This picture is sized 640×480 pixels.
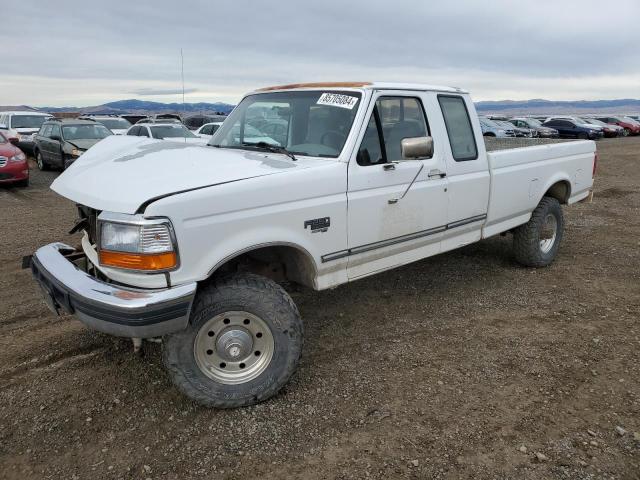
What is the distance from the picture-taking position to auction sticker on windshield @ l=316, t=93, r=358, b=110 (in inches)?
152

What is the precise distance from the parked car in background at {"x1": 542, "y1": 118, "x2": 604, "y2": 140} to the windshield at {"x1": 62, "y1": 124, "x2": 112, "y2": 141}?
2715cm

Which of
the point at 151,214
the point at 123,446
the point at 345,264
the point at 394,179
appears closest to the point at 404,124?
the point at 394,179

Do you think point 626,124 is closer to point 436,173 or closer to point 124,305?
point 436,173

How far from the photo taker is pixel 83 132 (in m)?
14.4

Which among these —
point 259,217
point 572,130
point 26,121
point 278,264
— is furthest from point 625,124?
point 259,217

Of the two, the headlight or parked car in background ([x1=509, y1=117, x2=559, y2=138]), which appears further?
parked car in background ([x1=509, y1=117, x2=559, y2=138])

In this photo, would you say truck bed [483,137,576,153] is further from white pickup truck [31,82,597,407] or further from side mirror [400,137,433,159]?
side mirror [400,137,433,159]

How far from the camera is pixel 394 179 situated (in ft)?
12.8

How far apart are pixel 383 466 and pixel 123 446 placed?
1472 millimetres

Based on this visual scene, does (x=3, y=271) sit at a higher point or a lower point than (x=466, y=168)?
lower

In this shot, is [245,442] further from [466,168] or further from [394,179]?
[466,168]

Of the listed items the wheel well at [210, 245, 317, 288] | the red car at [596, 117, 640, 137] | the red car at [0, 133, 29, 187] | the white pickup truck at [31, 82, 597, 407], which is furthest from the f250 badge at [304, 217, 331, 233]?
the red car at [596, 117, 640, 137]

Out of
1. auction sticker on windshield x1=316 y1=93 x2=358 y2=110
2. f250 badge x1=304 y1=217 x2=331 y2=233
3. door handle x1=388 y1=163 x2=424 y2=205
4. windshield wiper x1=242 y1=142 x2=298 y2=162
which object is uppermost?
auction sticker on windshield x1=316 y1=93 x2=358 y2=110

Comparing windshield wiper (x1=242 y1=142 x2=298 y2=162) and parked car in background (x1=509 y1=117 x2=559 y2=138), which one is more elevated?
windshield wiper (x1=242 y1=142 x2=298 y2=162)
